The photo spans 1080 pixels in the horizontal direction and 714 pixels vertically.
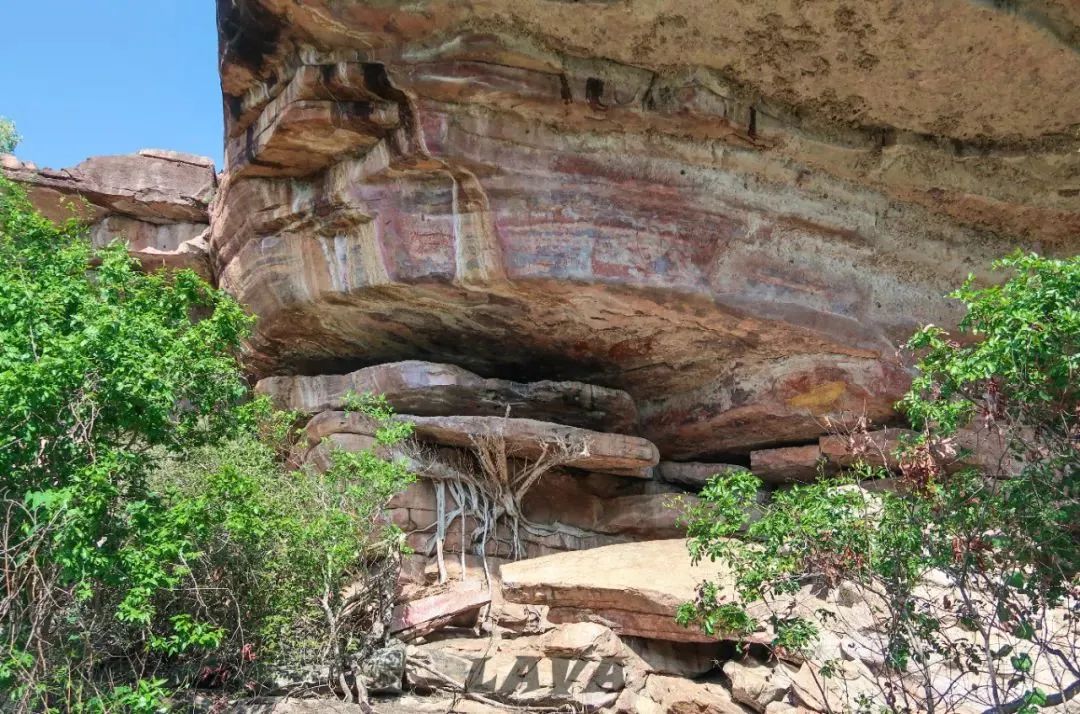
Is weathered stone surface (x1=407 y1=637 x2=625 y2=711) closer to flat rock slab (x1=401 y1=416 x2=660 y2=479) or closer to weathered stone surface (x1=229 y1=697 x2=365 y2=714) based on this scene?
weathered stone surface (x1=229 y1=697 x2=365 y2=714)

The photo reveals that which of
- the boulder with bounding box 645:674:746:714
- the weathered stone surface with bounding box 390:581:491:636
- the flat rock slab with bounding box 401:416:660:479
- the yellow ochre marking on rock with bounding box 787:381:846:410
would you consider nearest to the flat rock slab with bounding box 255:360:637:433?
the flat rock slab with bounding box 401:416:660:479

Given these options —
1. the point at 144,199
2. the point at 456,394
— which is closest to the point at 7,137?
the point at 144,199

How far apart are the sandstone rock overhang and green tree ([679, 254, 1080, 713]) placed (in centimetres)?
308

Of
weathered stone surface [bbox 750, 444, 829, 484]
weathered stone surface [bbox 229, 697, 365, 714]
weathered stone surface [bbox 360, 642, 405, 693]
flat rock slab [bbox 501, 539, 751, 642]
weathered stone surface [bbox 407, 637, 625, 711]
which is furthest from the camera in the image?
weathered stone surface [bbox 750, 444, 829, 484]

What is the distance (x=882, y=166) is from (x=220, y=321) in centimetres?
639

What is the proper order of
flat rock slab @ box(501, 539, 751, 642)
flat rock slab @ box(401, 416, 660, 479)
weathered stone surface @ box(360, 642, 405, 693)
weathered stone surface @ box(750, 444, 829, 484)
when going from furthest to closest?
1. weathered stone surface @ box(750, 444, 829, 484)
2. flat rock slab @ box(401, 416, 660, 479)
3. flat rock slab @ box(501, 539, 751, 642)
4. weathered stone surface @ box(360, 642, 405, 693)

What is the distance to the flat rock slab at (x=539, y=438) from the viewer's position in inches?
354

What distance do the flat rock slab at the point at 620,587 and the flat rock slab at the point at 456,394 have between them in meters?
1.71

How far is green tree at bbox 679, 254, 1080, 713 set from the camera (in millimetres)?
4953

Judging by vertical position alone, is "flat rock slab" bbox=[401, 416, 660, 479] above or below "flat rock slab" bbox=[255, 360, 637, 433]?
below

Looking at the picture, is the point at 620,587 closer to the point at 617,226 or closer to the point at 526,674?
the point at 526,674

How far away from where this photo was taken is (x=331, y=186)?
9008mm

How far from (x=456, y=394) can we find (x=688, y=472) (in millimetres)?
2764

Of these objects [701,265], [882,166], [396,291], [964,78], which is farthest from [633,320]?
[964,78]
